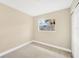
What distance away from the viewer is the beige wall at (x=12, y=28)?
3.12 meters

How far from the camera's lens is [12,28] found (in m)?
3.59

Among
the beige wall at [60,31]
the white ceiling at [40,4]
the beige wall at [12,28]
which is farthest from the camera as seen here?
the beige wall at [60,31]

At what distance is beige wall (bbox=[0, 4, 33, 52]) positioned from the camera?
312 cm

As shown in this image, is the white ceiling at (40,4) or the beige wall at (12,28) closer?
the white ceiling at (40,4)

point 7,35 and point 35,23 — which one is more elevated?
point 35,23

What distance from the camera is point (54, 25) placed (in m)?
4.12

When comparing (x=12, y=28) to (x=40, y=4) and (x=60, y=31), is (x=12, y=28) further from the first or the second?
(x=60, y=31)

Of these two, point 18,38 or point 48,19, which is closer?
point 18,38

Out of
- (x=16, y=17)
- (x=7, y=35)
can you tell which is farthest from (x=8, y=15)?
(x=7, y=35)

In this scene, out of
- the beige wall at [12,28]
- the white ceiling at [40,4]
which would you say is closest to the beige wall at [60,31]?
the white ceiling at [40,4]

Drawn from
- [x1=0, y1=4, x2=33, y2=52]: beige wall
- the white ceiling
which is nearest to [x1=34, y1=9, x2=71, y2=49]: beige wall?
the white ceiling

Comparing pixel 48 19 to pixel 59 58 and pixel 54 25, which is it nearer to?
pixel 54 25

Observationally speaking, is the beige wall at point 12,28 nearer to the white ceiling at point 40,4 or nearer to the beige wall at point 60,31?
the white ceiling at point 40,4

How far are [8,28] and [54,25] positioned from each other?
7.92 feet
